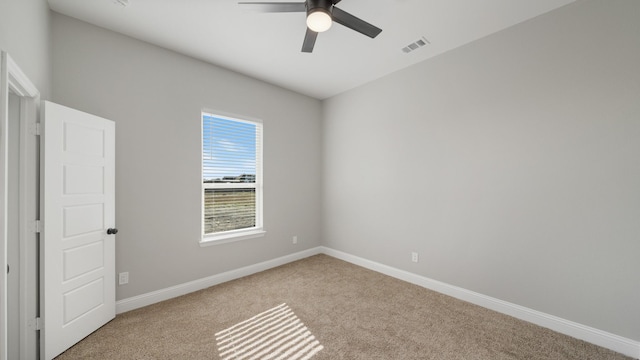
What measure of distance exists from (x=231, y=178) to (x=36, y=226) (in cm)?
192

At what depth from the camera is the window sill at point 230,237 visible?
3.16m

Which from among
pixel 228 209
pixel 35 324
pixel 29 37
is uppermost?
pixel 29 37

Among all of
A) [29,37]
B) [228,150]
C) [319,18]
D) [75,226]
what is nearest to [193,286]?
[75,226]

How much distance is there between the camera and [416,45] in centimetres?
280

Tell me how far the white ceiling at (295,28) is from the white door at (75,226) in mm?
1068

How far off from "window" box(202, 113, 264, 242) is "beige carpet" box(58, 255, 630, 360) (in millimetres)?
791

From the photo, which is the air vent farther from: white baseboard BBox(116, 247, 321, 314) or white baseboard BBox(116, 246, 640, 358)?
white baseboard BBox(116, 247, 321, 314)

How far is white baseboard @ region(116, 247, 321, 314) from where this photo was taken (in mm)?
2561

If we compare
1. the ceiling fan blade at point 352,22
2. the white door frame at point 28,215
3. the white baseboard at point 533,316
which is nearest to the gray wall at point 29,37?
the white door frame at point 28,215

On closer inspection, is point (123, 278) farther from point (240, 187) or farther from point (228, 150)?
point (228, 150)

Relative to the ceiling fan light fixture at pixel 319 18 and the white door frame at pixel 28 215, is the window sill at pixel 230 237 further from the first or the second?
the ceiling fan light fixture at pixel 319 18

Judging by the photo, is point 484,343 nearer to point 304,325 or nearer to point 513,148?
point 304,325

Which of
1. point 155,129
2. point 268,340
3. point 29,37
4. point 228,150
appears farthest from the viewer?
point 228,150

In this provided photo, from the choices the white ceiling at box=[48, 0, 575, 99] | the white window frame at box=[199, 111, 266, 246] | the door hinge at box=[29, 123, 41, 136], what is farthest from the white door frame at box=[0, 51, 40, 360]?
the white window frame at box=[199, 111, 266, 246]
